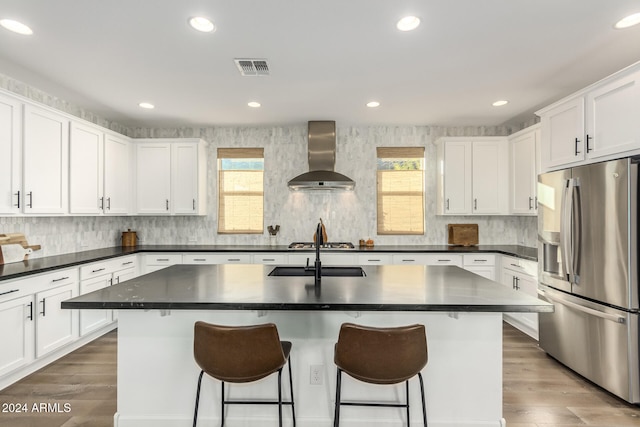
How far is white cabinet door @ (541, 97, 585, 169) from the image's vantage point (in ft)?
9.20

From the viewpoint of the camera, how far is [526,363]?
3029 mm

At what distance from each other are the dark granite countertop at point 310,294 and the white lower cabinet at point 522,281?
169cm

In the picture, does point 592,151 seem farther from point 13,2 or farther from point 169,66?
point 13,2

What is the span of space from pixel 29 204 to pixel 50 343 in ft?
4.11

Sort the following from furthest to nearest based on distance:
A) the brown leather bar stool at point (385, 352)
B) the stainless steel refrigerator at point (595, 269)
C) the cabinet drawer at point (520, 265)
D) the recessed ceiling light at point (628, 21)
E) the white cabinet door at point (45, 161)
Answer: the cabinet drawer at point (520, 265) < the white cabinet door at point (45, 161) < the stainless steel refrigerator at point (595, 269) < the recessed ceiling light at point (628, 21) < the brown leather bar stool at point (385, 352)

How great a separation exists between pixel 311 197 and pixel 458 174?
2.07m

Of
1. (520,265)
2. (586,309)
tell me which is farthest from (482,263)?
(586,309)

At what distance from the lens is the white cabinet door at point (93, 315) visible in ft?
10.9

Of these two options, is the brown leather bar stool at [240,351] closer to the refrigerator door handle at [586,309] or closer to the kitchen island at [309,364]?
the kitchen island at [309,364]

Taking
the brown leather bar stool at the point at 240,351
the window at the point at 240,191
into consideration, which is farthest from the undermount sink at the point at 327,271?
the window at the point at 240,191

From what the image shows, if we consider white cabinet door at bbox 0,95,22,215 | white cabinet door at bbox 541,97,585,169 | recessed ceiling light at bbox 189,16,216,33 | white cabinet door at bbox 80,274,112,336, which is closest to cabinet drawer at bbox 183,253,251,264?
white cabinet door at bbox 80,274,112,336

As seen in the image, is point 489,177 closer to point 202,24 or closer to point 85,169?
point 202,24

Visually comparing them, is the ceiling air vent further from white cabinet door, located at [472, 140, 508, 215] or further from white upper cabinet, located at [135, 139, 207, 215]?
white cabinet door, located at [472, 140, 508, 215]

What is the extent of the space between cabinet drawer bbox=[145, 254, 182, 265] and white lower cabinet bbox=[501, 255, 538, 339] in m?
4.06
